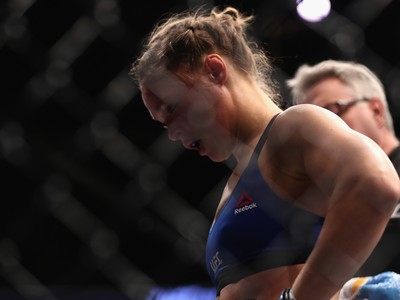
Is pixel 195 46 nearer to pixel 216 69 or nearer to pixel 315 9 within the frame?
pixel 216 69

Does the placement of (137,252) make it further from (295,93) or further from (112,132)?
(295,93)

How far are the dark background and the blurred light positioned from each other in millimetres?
205

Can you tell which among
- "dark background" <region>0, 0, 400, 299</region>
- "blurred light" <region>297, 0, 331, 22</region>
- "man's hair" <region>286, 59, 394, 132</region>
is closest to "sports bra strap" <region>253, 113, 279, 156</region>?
"man's hair" <region>286, 59, 394, 132</region>

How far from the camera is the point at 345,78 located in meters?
1.88

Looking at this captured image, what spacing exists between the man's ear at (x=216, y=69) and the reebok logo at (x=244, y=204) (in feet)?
0.66

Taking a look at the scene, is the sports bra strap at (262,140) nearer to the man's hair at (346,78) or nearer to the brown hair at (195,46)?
the brown hair at (195,46)

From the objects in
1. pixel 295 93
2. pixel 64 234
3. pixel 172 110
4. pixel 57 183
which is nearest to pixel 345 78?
A: pixel 295 93

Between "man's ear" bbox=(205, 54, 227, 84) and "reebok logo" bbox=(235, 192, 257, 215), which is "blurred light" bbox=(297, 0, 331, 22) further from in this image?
"reebok logo" bbox=(235, 192, 257, 215)

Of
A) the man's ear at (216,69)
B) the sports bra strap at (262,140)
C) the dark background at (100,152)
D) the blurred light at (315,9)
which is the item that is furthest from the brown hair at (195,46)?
the dark background at (100,152)

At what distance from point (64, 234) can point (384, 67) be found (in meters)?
1.78

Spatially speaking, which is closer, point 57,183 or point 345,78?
point 345,78

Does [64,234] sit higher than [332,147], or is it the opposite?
[332,147]

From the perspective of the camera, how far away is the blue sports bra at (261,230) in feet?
3.51

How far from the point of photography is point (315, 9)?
2285mm
